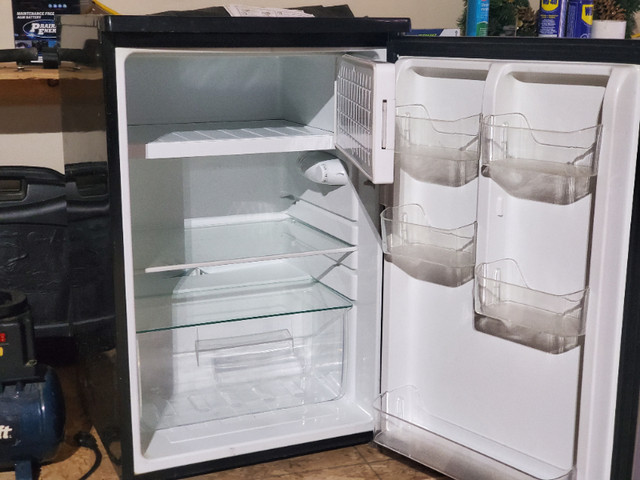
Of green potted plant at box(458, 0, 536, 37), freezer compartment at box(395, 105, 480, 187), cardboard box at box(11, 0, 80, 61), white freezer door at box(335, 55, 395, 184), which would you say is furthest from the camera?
cardboard box at box(11, 0, 80, 61)

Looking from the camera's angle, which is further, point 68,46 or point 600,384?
point 68,46

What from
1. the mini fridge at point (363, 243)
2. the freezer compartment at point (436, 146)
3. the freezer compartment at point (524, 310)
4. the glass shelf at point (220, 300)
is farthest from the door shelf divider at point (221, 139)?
the freezer compartment at point (524, 310)

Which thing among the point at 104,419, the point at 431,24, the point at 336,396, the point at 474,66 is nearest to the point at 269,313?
the point at 336,396

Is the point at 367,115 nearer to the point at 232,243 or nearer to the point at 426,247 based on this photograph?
the point at 426,247

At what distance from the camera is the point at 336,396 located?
6.57 feet

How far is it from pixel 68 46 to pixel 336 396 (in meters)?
1.01

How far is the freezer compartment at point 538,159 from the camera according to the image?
1.36 meters

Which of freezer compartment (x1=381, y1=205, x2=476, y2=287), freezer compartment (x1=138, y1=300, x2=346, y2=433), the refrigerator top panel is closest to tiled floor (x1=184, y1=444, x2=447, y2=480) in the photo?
freezer compartment (x1=138, y1=300, x2=346, y2=433)

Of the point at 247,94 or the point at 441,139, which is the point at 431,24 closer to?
the point at 247,94

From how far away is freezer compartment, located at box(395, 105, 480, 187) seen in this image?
1.56 m

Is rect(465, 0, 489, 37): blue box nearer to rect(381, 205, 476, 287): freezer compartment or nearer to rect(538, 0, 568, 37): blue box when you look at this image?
rect(538, 0, 568, 37): blue box

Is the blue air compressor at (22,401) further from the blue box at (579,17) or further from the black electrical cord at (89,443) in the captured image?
the blue box at (579,17)

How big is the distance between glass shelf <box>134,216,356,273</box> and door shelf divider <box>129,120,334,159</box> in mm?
232

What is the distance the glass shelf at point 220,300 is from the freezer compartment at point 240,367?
2.9 inches
